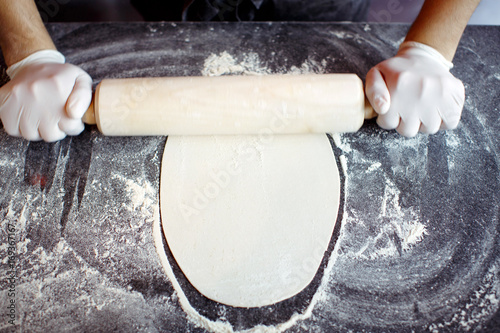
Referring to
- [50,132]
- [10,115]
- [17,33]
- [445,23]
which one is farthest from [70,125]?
[445,23]

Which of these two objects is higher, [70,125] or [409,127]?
[409,127]

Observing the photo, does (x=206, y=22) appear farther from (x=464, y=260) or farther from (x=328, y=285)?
(x=464, y=260)

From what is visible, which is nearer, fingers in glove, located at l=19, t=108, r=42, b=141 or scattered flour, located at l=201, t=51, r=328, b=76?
fingers in glove, located at l=19, t=108, r=42, b=141

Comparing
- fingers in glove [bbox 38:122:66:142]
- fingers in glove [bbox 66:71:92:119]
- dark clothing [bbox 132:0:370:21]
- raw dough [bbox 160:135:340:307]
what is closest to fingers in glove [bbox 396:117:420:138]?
raw dough [bbox 160:135:340:307]

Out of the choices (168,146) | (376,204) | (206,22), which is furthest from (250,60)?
(376,204)

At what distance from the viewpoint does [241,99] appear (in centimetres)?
122

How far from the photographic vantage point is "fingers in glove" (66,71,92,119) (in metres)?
1.21

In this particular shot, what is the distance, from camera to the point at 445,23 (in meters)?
1.38

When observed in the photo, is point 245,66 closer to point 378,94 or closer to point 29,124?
point 378,94

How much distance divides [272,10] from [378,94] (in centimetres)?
84

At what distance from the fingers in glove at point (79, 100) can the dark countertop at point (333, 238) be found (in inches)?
7.4

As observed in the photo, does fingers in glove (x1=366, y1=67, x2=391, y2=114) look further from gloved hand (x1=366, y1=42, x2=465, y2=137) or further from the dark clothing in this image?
the dark clothing

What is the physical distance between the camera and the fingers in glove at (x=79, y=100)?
3.98ft

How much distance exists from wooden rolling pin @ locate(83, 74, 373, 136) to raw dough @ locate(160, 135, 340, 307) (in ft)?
0.37
